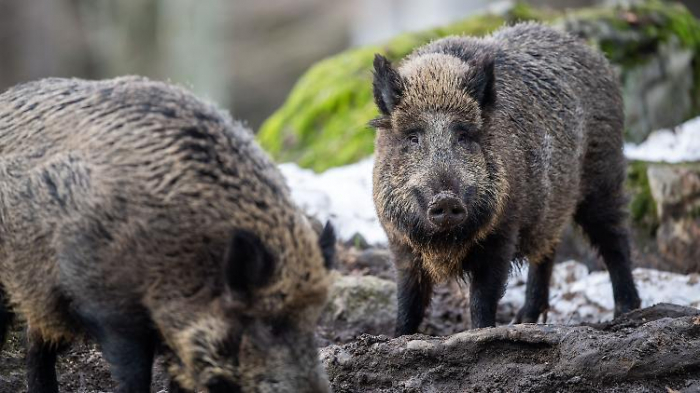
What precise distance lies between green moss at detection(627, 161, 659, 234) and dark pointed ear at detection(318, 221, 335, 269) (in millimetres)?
5936

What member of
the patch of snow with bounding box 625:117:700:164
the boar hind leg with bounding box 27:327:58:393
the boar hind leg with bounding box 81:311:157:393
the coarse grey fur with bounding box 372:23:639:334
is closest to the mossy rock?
the patch of snow with bounding box 625:117:700:164

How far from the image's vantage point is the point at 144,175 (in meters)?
4.73

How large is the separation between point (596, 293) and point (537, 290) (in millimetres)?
722

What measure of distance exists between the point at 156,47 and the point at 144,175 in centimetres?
2357

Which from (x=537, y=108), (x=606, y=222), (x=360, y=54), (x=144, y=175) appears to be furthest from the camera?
(x=360, y=54)

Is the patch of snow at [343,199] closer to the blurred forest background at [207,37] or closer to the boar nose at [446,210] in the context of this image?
the boar nose at [446,210]

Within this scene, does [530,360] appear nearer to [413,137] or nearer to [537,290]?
[413,137]

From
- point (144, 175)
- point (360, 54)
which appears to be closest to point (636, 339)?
point (144, 175)

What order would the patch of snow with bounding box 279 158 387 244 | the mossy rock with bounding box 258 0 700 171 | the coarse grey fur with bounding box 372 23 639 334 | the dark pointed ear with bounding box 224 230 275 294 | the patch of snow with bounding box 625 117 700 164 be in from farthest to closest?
1. the mossy rock with bounding box 258 0 700 171
2. the patch of snow with bounding box 625 117 700 164
3. the patch of snow with bounding box 279 158 387 244
4. the coarse grey fur with bounding box 372 23 639 334
5. the dark pointed ear with bounding box 224 230 275 294

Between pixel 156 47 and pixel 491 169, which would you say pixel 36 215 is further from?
pixel 156 47

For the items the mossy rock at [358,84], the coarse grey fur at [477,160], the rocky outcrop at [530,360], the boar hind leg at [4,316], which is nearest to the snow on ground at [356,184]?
the mossy rock at [358,84]

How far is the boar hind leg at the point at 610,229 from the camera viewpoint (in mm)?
8289

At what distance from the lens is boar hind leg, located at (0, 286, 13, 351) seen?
555 cm

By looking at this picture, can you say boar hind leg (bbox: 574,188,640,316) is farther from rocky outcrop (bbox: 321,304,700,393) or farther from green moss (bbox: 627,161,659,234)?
rocky outcrop (bbox: 321,304,700,393)
